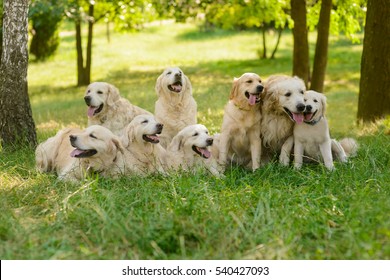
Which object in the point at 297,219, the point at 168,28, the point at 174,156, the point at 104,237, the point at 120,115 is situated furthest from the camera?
the point at 168,28

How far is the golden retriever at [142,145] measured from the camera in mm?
6453

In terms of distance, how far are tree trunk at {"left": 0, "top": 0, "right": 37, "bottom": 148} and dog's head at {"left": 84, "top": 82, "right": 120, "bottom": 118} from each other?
40.6 inches

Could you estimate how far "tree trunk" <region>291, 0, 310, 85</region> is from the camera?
48.0 feet

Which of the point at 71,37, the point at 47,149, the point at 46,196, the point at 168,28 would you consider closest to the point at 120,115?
the point at 47,149

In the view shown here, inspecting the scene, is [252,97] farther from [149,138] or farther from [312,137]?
[149,138]

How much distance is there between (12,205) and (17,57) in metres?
3.11

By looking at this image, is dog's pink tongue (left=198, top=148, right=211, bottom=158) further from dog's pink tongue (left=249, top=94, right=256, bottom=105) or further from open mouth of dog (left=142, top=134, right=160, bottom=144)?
dog's pink tongue (left=249, top=94, right=256, bottom=105)

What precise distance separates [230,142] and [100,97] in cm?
183

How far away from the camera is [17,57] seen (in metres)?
7.91

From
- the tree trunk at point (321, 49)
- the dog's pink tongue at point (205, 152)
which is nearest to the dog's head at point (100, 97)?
the dog's pink tongue at point (205, 152)

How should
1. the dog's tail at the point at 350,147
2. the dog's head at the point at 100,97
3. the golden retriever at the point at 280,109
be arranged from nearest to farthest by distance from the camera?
the golden retriever at the point at 280,109
the dog's tail at the point at 350,147
the dog's head at the point at 100,97

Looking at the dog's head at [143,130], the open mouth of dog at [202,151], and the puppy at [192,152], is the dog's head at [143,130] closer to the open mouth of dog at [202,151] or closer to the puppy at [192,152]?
the puppy at [192,152]

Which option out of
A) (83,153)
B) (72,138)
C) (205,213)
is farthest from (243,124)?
(205,213)

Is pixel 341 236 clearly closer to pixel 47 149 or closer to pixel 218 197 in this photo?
pixel 218 197
